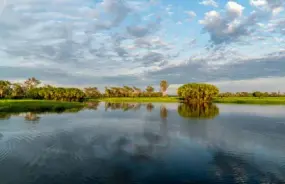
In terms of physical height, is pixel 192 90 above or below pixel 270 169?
above

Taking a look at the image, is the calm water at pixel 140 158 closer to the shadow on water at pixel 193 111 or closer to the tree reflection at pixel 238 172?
the tree reflection at pixel 238 172

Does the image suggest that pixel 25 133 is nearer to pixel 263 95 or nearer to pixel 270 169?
pixel 270 169

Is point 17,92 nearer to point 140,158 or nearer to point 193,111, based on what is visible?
point 193,111

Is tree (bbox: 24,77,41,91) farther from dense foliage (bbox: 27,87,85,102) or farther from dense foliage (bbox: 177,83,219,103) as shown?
dense foliage (bbox: 177,83,219,103)

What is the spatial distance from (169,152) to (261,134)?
18238 millimetres

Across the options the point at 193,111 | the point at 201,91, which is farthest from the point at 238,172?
the point at 201,91

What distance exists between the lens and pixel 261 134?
3503cm

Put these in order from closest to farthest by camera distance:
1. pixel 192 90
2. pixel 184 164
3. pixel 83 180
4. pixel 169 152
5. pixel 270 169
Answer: pixel 83 180, pixel 270 169, pixel 184 164, pixel 169 152, pixel 192 90

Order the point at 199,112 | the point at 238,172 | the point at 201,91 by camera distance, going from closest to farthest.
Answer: the point at 238,172
the point at 199,112
the point at 201,91

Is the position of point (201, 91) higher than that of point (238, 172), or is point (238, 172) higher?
point (201, 91)

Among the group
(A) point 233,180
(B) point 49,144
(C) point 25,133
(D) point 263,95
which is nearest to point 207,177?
(A) point 233,180

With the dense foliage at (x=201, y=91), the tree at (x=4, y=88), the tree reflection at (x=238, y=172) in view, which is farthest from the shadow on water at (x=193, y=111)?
the tree at (x=4, y=88)

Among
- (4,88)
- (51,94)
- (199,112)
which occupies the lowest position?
(199,112)

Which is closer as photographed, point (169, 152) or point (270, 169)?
point (270, 169)
